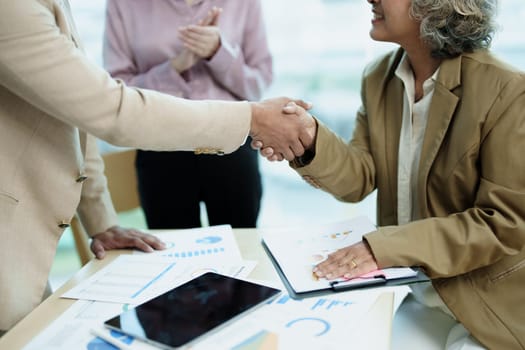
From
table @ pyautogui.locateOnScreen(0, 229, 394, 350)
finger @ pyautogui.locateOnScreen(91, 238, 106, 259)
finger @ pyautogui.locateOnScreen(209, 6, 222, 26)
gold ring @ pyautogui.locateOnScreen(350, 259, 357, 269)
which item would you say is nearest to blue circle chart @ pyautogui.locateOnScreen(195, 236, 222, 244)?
table @ pyautogui.locateOnScreen(0, 229, 394, 350)

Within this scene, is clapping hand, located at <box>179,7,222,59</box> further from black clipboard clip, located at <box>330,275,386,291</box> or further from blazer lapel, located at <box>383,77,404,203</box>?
black clipboard clip, located at <box>330,275,386,291</box>

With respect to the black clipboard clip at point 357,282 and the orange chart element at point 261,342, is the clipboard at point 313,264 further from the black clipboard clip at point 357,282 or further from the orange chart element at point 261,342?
the orange chart element at point 261,342

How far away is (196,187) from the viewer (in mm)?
1889

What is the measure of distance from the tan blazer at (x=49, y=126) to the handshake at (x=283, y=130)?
18 centimetres

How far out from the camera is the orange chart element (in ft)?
2.79

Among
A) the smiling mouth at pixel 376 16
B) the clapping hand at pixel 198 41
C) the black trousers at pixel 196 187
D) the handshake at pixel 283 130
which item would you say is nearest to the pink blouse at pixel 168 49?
the clapping hand at pixel 198 41

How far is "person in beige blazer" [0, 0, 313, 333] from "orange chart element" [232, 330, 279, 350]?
466mm

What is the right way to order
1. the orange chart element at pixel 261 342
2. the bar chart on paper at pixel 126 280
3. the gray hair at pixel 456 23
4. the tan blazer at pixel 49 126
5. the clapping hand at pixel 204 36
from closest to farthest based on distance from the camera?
the orange chart element at pixel 261 342 → the tan blazer at pixel 49 126 → the bar chart on paper at pixel 126 280 → the gray hair at pixel 456 23 → the clapping hand at pixel 204 36

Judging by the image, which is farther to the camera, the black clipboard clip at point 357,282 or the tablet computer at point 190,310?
the black clipboard clip at point 357,282

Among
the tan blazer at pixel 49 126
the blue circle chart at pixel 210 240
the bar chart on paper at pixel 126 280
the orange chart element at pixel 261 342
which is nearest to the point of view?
the orange chart element at pixel 261 342

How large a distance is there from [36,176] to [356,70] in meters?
2.15

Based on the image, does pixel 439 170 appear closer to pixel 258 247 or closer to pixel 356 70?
pixel 258 247

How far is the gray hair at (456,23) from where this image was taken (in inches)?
48.2

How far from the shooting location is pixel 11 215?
3.46 ft
